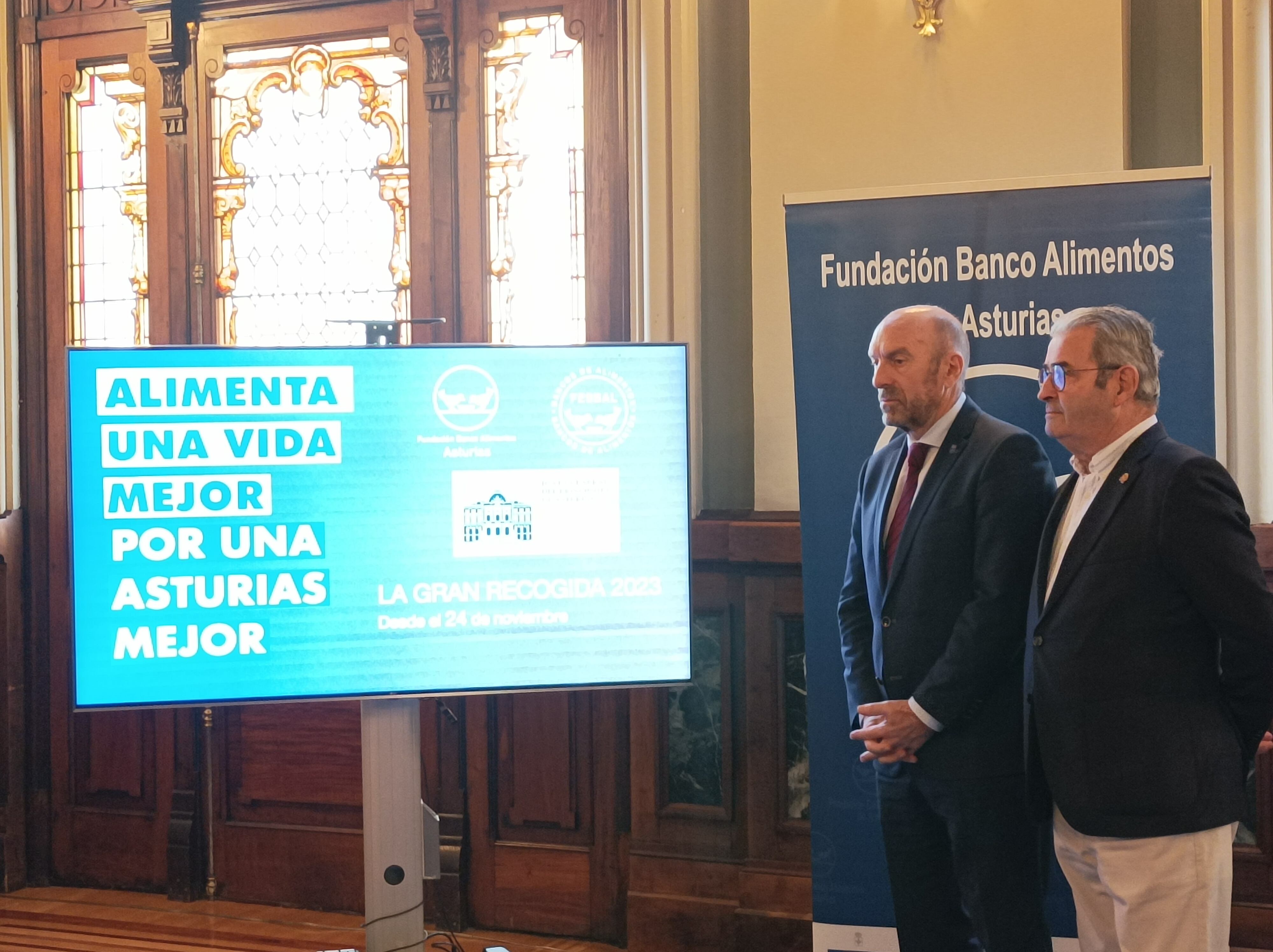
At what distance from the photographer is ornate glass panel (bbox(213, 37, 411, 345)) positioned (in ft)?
11.8

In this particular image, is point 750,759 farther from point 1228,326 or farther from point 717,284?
point 1228,326

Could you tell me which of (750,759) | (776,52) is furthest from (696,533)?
(776,52)

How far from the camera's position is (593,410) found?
→ 263 cm

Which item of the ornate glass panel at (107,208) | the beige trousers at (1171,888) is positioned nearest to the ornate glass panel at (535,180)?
the ornate glass panel at (107,208)

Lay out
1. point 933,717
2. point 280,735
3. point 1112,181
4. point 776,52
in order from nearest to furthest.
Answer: point 933,717, point 1112,181, point 776,52, point 280,735

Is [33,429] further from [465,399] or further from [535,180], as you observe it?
[465,399]

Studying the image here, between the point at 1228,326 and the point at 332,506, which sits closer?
the point at 332,506

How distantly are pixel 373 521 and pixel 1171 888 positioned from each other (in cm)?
172

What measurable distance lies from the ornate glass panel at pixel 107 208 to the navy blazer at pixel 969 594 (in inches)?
108

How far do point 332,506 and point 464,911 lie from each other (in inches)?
59.5

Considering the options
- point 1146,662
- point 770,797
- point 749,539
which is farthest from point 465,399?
point 1146,662

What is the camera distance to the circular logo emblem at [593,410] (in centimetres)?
263

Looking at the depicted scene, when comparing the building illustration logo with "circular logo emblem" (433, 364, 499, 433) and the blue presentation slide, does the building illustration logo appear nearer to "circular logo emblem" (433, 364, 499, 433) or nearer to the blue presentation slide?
the blue presentation slide

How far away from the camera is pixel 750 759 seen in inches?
122
